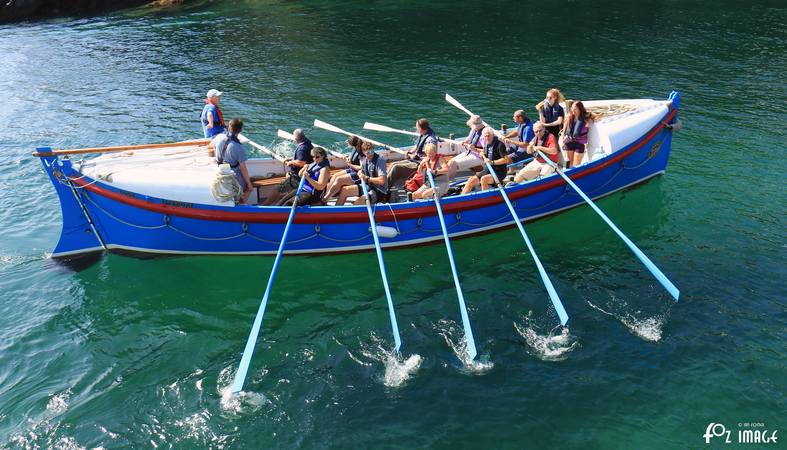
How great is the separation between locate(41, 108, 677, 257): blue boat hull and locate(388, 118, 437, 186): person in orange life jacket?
5.66ft

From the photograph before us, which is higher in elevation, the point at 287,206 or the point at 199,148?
the point at 199,148

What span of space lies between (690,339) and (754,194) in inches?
270

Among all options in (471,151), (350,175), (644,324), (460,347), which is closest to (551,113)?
(471,151)

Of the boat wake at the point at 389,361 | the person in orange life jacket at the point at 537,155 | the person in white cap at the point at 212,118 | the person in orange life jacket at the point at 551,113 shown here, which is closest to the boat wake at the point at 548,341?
the boat wake at the point at 389,361

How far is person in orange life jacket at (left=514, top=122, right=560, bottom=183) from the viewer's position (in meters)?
14.4

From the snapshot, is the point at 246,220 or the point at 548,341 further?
the point at 246,220

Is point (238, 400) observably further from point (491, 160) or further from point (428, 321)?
point (491, 160)

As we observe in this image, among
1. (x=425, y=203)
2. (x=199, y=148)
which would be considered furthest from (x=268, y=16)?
(x=425, y=203)

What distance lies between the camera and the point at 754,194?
15453mm

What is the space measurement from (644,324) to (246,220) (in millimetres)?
8164

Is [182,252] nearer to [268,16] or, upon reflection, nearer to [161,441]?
[161,441]

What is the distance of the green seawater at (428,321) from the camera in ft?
30.3

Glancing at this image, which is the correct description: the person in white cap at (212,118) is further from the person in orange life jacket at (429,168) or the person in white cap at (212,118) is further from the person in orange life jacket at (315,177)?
the person in orange life jacket at (429,168)

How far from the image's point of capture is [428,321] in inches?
451
